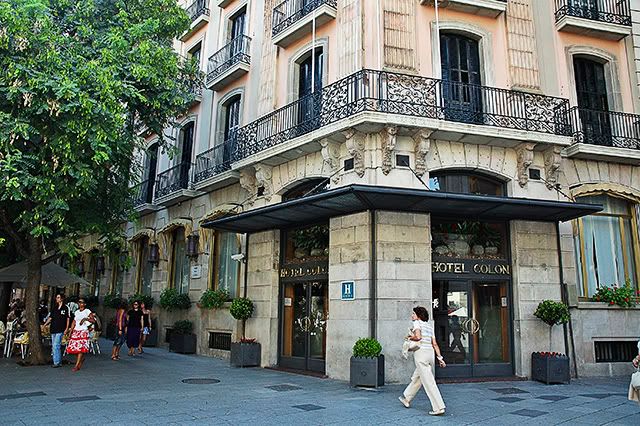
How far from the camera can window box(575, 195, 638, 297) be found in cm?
1403

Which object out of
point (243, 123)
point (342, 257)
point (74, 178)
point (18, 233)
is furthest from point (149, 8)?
point (342, 257)

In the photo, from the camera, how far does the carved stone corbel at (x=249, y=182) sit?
15711 millimetres

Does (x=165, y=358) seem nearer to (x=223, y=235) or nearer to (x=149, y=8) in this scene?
(x=223, y=235)

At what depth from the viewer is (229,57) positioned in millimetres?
19031

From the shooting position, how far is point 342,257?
41.3 feet

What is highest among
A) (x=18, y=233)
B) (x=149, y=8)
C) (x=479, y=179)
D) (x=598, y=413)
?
(x=149, y=8)

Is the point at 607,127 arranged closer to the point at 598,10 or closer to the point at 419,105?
the point at 598,10

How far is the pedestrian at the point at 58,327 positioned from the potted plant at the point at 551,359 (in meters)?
11.9

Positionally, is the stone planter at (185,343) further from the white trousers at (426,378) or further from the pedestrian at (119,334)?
the white trousers at (426,378)

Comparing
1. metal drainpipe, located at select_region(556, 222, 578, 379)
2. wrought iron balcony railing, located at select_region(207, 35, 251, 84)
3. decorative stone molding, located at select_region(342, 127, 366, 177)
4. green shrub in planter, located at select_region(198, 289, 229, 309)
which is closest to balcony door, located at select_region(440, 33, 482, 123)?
decorative stone molding, located at select_region(342, 127, 366, 177)

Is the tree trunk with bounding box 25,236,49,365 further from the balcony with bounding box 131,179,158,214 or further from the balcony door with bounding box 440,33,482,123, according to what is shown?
the balcony door with bounding box 440,33,482,123

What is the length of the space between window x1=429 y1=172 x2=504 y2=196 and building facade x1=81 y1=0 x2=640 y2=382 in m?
0.05

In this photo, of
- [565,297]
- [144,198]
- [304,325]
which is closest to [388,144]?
[304,325]

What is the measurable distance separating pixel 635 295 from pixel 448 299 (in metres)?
5.40
